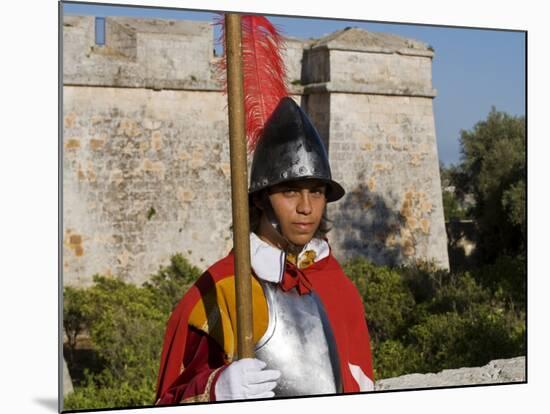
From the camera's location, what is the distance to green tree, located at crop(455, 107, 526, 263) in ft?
26.0

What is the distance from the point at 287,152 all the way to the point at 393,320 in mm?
3229

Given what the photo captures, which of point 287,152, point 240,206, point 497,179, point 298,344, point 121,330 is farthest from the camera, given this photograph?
point 497,179

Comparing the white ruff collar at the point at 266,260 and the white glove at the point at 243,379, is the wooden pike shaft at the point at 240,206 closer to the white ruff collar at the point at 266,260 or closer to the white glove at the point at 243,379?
the white glove at the point at 243,379

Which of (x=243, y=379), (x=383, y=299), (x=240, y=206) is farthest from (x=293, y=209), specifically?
(x=383, y=299)

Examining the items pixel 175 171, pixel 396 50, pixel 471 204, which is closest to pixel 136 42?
pixel 175 171

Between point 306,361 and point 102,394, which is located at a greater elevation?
point 306,361

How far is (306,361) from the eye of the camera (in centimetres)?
453

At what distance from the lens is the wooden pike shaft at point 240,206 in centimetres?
425

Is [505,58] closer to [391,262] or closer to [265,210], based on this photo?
[391,262]

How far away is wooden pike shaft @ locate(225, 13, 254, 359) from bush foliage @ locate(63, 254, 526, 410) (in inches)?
94.3

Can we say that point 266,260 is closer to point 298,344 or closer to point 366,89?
point 298,344

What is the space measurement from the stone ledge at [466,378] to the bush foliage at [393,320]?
53 centimetres

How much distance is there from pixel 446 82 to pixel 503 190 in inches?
36.4

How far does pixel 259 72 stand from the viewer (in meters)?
4.88
